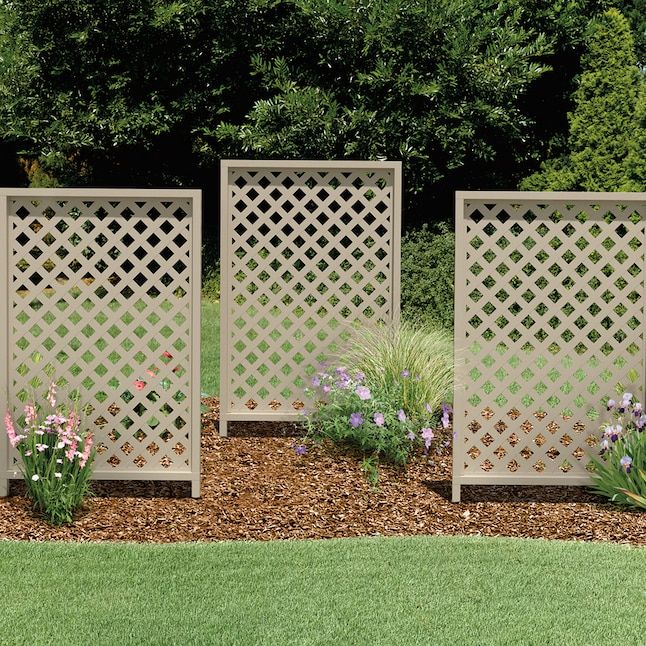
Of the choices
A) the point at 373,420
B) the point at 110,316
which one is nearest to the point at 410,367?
the point at 373,420

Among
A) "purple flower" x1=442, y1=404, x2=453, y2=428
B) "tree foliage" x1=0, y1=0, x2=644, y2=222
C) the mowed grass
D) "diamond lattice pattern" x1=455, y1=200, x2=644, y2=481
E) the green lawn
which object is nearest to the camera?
the mowed grass

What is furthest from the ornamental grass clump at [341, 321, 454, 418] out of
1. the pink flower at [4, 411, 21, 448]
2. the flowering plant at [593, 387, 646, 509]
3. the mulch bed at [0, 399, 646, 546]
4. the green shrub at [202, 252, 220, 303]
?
the green shrub at [202, 252, 220, 303]

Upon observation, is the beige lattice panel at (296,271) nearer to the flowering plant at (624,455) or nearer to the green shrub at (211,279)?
the flowering plant at (624,455)

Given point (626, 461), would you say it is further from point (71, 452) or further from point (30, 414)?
point (30, 414)

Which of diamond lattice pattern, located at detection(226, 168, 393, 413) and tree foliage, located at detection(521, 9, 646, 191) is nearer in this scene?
diamond lattice pattern, located at detection(226, 168, 393, 413)

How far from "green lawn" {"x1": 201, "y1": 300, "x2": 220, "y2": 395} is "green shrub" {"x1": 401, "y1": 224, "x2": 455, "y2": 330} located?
2.22m

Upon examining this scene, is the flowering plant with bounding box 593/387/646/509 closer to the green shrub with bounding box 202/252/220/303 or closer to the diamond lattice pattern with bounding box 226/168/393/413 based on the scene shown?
Result: the diamond lattice pattern with bounding box 226/168/393/413

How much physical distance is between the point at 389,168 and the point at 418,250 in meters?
4.72

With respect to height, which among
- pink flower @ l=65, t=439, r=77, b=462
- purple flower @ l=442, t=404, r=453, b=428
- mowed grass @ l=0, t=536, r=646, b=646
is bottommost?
mowed grass @ l=0, t=536, r=646, b=646

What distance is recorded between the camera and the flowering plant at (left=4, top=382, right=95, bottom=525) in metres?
4.90

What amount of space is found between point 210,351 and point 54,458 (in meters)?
5.37

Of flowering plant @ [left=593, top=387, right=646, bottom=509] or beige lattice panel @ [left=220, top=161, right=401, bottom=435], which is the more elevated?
beige lattice panel @ [left=220, top=161, right=401, bottom=435]

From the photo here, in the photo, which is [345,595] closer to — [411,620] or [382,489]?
[411,620]

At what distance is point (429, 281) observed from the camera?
11.0 m
